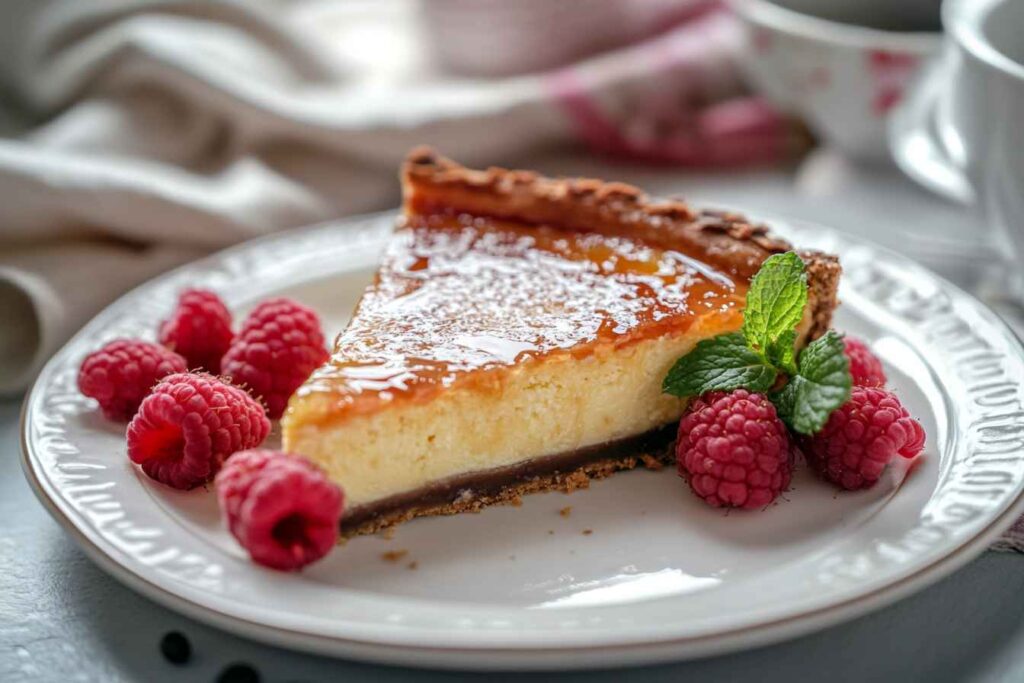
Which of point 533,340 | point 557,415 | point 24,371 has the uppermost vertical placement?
point 533,340

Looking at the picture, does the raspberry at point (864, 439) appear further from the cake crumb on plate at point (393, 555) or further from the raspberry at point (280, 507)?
the raspberry at point (280, 507)

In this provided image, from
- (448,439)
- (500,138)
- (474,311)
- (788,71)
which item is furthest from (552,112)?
(448,439)

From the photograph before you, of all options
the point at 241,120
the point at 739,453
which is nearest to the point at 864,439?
the point at 739,453

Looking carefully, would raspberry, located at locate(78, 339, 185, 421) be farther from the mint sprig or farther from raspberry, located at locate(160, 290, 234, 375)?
the mint sprig

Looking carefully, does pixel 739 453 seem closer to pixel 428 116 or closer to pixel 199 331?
pixel 199 331

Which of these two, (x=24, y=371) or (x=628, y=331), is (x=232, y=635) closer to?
(x=628, y=331)

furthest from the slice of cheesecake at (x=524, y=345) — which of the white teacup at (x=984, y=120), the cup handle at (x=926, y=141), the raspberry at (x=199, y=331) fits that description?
the cup handle at (x=926, y=141)

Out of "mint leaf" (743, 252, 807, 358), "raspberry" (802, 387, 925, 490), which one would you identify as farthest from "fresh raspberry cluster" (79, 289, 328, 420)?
"raspberry" (802, 387, 925, 490)
